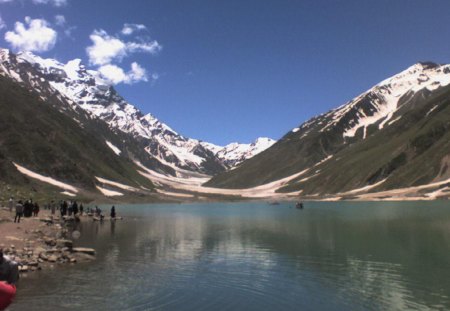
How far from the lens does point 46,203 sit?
121 metres

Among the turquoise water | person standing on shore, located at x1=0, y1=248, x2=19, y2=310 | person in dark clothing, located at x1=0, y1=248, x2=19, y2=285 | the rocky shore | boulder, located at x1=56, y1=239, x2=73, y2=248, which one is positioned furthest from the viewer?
boulder, located at x1=56, y1=239, x2=73, y2=248

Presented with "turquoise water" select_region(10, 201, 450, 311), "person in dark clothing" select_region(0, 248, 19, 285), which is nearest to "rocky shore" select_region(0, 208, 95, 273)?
"turquoise water" select_region(10, 201, 450, 311)

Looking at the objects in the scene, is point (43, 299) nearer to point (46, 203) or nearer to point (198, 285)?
point (198, 285)

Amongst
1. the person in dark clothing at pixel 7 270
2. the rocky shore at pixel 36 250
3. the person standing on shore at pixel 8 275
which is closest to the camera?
the person standing on shore at pixel 8 275

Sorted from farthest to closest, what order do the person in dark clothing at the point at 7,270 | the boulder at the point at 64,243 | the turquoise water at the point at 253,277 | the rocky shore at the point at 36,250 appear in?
the boulder at the point at 64,243
the rocky shore at the point at 36,250
the turquoise water at the point at 253,277
the person in dark clothing at the point at 7,270

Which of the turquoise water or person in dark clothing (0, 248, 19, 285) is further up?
person in dark clothing (0, 248, 19, 285)

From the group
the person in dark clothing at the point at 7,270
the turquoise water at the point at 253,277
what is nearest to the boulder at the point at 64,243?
the turquoise water at the point at 253,277

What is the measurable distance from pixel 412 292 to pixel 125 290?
55.8ft

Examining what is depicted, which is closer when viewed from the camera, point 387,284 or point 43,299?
point 43,299

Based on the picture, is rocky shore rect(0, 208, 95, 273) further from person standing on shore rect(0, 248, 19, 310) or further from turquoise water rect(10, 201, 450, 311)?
person standing on shore rect(0, 248, 19, 310)

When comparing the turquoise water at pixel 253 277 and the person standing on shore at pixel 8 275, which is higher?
the person standing on shore at pixel 8 275

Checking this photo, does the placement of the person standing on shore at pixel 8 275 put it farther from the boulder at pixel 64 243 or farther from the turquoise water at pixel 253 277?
the boulder at pixel 64 243

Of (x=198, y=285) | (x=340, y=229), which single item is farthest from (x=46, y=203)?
(x=198, y=285)

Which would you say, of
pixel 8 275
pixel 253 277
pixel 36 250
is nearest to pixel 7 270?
pixel 8 275
